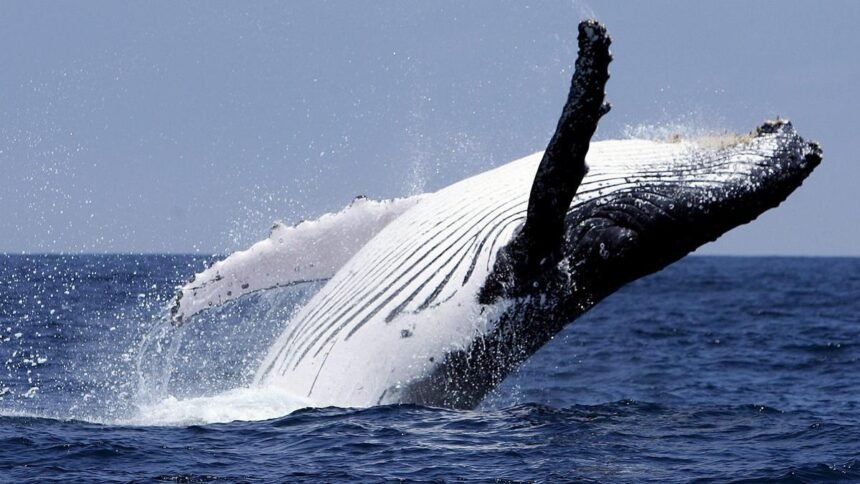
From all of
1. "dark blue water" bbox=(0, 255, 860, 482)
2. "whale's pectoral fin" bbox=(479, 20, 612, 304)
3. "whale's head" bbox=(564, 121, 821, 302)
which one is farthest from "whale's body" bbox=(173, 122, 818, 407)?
"dark blue water" bbox=(0, 255, 860, 482)

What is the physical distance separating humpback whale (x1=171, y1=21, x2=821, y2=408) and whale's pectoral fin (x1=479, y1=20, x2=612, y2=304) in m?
0.02

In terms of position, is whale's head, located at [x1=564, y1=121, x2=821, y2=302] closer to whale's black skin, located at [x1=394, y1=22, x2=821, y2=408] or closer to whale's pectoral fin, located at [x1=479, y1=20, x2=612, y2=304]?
whale's black skin, located at [x1=394, y1=22, x2=821, y2=408]

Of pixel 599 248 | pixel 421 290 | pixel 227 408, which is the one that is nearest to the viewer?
pixel 599 248

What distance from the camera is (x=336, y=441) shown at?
8.66m

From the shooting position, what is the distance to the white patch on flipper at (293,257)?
32.8 ft

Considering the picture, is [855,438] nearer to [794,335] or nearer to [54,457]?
[54,457]

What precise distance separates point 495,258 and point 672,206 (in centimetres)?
140

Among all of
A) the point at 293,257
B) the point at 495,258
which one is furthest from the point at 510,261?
the point at 293,257

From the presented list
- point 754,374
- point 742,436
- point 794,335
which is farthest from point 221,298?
point 794,335

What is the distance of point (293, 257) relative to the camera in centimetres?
1010

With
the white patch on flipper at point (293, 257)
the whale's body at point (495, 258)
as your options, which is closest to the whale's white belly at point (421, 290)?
the whale's body at point (495, 258)

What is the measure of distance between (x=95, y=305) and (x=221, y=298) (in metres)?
18.9

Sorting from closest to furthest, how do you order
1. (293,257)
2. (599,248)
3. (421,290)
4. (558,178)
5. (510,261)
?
(558,178) → (510,261) → (599,248) → (421,290) → (293,257)

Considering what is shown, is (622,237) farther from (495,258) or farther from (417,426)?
(417,426)
